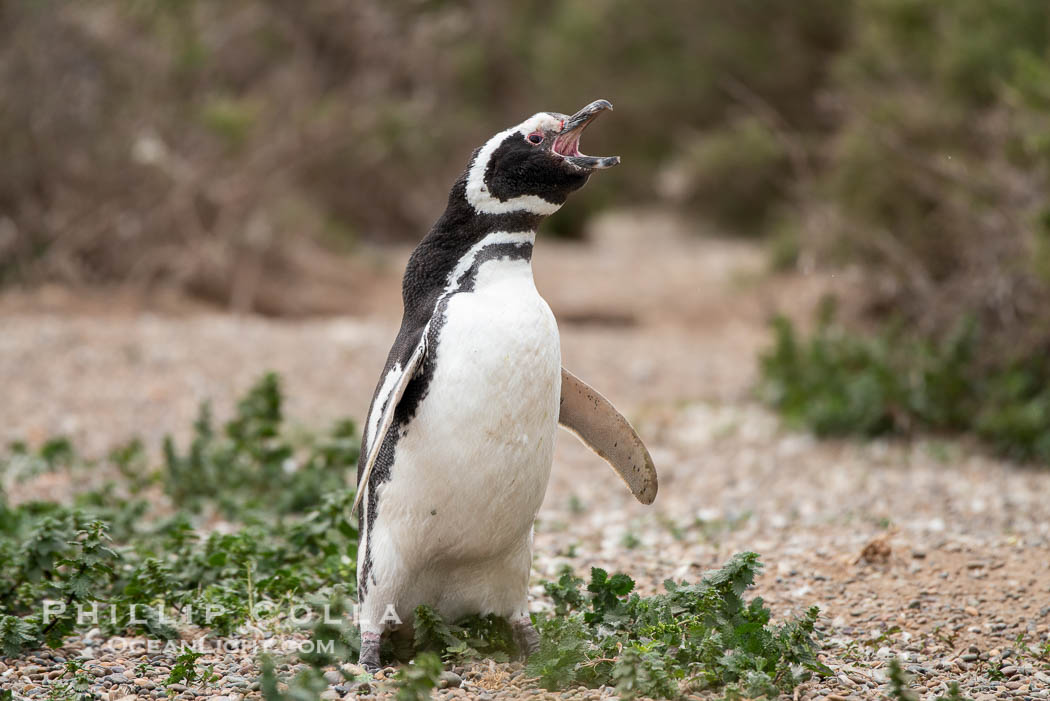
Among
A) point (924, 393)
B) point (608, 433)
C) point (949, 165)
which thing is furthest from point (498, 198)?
point (949, 165)

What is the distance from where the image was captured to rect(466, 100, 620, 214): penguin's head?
290cm

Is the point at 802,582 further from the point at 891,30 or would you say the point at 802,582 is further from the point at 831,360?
the point at 891,30

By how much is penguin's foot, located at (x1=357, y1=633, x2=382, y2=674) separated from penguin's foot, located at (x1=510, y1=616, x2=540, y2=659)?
37 cm

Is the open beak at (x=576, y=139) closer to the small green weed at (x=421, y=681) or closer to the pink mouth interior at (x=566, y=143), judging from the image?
the pink mouth interior at (x=566, y=143)

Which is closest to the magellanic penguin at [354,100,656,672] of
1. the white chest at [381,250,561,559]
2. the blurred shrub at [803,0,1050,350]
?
the white chest at [381,250,561,559]

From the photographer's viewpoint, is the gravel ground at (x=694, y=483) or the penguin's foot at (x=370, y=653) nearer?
the penguin's foot at (x=370, y=653)

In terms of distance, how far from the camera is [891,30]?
930cm

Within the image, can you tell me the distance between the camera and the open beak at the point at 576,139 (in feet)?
9.48

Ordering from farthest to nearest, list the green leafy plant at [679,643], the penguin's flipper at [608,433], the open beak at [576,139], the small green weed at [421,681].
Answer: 1. the penguin's flipper at [608,433]
2. the open beak at [576,139]
3. the green leafy plant at [679,643]
4. the small green weed at [421,681]

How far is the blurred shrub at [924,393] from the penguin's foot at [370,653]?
411 centimetres

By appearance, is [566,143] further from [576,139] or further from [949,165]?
[949,165]

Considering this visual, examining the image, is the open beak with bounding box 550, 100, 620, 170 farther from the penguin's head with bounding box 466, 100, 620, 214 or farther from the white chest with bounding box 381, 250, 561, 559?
the white chest with bounding box 381, 250, 561, 559

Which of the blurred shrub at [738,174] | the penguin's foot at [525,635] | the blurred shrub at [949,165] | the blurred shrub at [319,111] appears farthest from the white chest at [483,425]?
the blurred shrub at [738,174]

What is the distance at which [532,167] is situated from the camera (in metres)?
2.90
